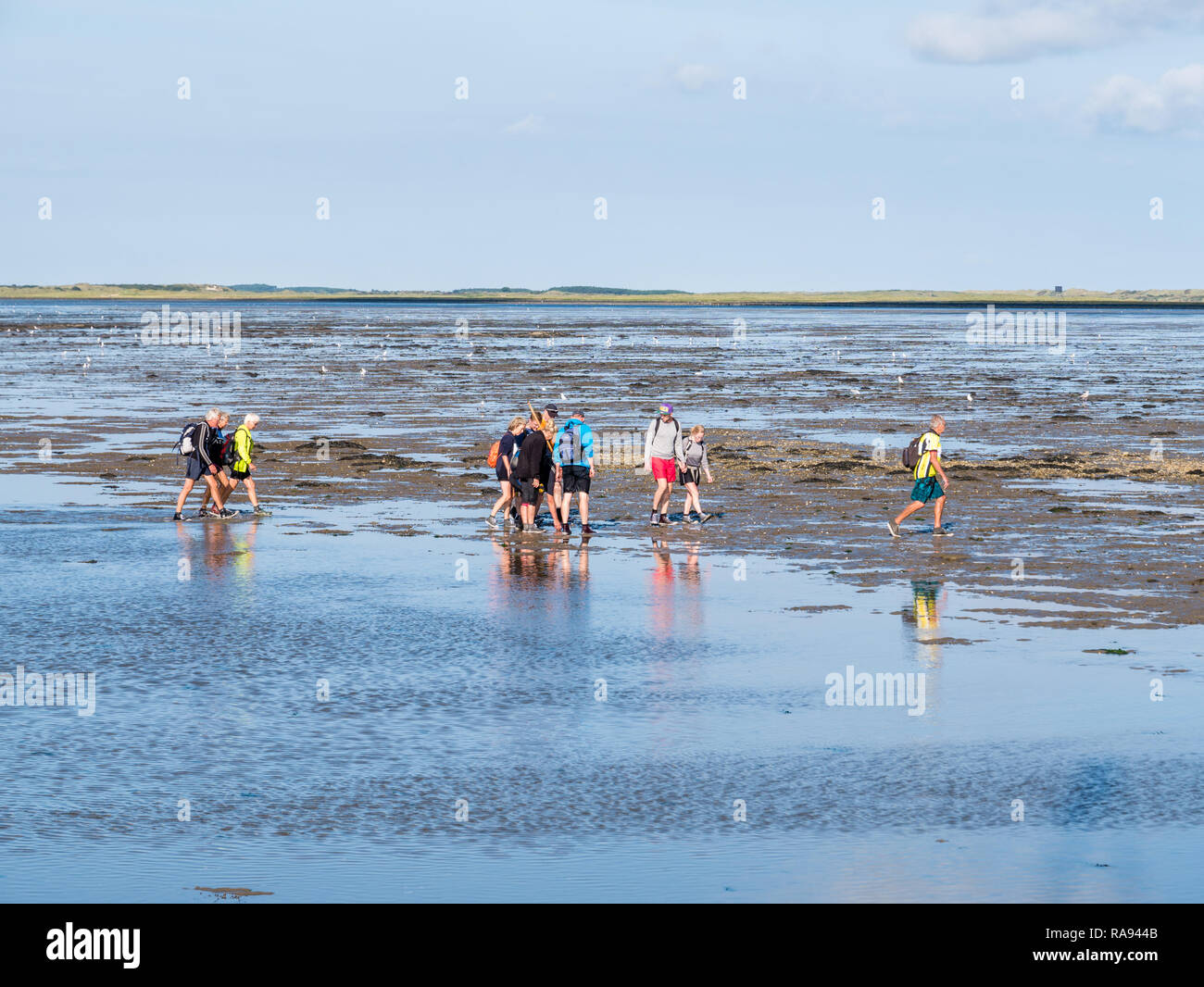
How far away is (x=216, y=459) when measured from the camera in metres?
25.5

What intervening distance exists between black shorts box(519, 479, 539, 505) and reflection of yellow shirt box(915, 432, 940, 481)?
5.57m

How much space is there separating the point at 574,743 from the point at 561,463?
40.0 ft

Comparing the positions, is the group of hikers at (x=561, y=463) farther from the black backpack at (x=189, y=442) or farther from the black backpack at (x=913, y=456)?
the black backpack at (x=189, y=442)

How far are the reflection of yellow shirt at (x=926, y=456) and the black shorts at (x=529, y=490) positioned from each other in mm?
5566

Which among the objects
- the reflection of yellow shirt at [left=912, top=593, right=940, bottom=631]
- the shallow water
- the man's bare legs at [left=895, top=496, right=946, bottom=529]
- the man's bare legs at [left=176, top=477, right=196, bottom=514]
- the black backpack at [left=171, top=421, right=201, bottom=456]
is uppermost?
the black backpack at [left=171, top=421, right=201, bottom=456]

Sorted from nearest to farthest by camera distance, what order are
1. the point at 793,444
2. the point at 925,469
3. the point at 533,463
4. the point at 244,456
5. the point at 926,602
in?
1. the point at 926,602
2. the point at 925,469
3. the point at 533,463
4. the point at 244,456
5. the point at 793,444

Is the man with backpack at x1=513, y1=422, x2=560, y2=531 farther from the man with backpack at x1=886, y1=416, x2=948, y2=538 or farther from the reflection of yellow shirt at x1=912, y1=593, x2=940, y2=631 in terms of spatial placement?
the reflection of yellow shirt at x1=912, y1=593, x2=940, y2=631

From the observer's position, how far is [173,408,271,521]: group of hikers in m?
25.3

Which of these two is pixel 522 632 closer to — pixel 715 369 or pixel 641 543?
pixel 641 543

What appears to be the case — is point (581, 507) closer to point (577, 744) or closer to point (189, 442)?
point (189, 442)

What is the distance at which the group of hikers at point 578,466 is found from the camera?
939 inches

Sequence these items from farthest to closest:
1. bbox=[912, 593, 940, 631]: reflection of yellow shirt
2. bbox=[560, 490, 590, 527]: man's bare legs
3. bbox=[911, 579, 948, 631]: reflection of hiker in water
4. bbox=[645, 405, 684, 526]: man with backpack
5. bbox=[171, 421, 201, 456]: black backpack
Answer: bbox=[171, 421, 201, 456]: black backpack
bbox=[645, 405, 684, 526]: man with backpack
bbox=[560, 490, 590, 527]: man's bare legs
bbox=[911, 579, 948, 631]: reflection of hiker in water
bbox=[912, 593, 940, 631]: reflection of yellow shirt

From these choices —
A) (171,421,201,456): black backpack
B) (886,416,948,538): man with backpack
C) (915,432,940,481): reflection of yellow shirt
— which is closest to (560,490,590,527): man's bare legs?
(886,416,948,538): man with backpack

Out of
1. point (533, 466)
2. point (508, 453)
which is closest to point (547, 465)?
point (533, 466)
